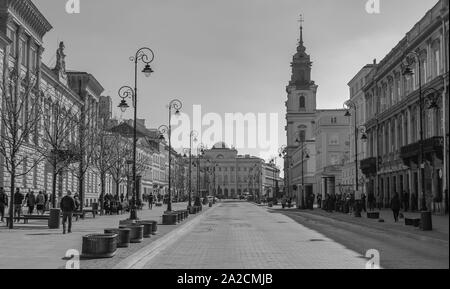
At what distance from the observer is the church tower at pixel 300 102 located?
139m

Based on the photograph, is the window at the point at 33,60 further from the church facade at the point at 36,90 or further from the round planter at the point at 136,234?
the round planter at the point at 136,234

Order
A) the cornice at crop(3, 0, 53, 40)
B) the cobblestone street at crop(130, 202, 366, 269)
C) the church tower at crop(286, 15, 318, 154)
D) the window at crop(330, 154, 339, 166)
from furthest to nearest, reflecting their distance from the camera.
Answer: the church tower at crop(286, 15, 318, 154) → the window at crop(330, 154, 339, 166) → the cornice at crop(3, 0, 53, 40) → the cobblestone street at crop(130, 202, 366, 269)

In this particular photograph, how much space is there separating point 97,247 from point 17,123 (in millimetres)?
17334

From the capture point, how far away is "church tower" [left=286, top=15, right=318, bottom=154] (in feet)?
457

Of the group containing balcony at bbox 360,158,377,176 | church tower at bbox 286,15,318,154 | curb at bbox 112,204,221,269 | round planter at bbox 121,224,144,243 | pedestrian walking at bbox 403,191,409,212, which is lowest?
curb at bbox 112,204,221,269

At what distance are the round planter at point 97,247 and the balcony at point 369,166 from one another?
4889 centimetres

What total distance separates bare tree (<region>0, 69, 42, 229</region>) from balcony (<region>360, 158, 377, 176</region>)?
32.7 m

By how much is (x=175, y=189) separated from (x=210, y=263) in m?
116

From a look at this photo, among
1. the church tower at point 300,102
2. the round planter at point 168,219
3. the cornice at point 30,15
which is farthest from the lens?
the church tower at point 300,102

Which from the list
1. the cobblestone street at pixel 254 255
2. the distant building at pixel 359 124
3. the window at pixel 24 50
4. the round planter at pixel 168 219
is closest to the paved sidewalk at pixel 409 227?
the cobblestone street at pixel 254 255

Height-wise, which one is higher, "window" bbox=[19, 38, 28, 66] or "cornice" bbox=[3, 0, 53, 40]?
"cornice" bbox=[3, 0, 53, 40]

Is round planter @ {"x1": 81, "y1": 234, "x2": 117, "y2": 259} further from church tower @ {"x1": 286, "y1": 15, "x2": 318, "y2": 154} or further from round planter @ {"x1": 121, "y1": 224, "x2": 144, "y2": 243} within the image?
church tower @ {"x1": 286, "y1": 15, "x2": 318, "y2": 154}

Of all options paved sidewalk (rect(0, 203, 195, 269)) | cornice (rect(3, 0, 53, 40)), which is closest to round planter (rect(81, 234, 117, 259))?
paved sidewalk (rect(0, 203, 195, 269))
